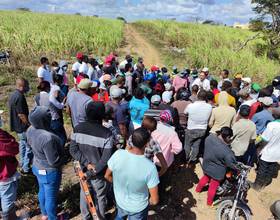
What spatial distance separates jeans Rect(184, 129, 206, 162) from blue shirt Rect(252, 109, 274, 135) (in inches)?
41.9

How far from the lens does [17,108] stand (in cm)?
494

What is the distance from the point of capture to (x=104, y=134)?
340cm

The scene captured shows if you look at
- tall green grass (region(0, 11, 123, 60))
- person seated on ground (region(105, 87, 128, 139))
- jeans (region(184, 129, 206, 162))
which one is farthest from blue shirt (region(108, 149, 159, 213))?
tall green grass (region(0, 11, 123, 60))

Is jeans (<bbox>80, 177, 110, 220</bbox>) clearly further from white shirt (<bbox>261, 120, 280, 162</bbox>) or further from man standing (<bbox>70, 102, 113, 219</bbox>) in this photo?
white shirt (<bbox>261, 120, 280, 162</bbox>)

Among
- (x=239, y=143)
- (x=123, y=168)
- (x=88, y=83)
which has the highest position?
(x=88, y=83)

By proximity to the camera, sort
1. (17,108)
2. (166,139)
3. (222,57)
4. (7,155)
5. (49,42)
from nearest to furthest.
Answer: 1. (7,155)
2. (166,139)
3. (17,108)
4. (222,57)
5. (49,42)

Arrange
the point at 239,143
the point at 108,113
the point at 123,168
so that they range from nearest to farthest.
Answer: the point at 123,168 → the point at 108,113 → the point at 239,143

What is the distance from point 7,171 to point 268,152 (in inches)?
169

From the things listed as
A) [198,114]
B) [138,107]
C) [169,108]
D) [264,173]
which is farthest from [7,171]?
[264,173]

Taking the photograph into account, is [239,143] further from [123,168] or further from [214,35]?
[214,35]

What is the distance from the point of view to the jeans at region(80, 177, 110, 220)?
363 centimetres

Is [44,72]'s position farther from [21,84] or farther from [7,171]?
[7,171]

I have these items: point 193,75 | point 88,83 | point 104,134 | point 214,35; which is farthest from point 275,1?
point 104,134

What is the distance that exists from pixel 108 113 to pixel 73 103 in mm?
914
